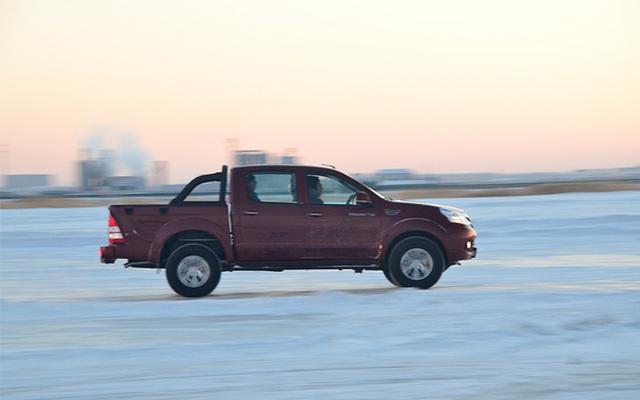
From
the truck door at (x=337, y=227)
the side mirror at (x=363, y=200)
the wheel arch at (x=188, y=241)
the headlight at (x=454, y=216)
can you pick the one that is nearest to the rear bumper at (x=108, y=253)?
the wheel arch at (x=188, y=241)

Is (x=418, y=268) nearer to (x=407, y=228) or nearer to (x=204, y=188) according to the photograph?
(x=407, y=228)

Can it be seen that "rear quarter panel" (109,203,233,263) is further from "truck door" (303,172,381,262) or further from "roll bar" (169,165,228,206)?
"truck door" (303,172,381,262)

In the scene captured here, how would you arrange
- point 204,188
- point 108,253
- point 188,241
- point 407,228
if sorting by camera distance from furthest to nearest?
1. point 204,188
2. point 407,228
3. point 188,241
4. point 108,253

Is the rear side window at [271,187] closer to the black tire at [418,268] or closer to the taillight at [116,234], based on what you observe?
the black tire at [418,268]

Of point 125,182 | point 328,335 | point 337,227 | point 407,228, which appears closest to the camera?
point 328,335

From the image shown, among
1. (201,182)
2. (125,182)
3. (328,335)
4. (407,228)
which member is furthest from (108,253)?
(125,182)

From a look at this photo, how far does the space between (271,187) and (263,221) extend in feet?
1.63

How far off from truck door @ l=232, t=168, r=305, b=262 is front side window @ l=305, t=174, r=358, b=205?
256mm

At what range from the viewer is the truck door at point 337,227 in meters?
12.6

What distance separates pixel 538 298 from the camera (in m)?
11.2

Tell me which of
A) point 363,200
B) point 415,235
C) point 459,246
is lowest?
point 459,246

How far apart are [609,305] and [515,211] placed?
21305 mm

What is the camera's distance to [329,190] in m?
12.8

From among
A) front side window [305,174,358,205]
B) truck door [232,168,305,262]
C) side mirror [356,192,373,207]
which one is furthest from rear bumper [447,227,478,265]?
truck door [232,168,305,262]
